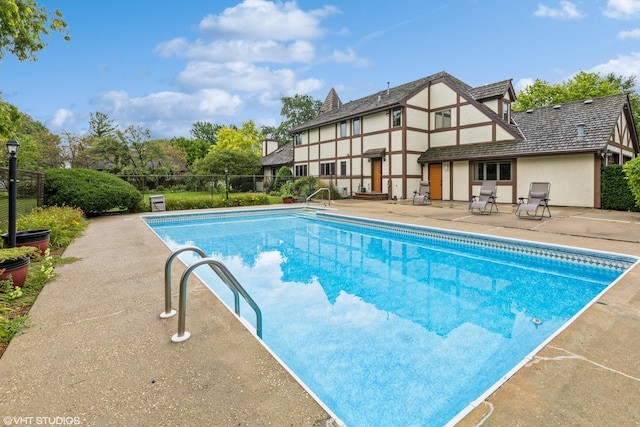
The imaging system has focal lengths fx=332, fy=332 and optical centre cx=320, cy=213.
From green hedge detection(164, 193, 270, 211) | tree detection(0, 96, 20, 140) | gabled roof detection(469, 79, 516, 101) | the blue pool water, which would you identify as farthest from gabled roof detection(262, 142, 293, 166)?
tree detection(0, 96, 20, 140)

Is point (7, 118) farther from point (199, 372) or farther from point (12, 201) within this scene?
point (199, 372)

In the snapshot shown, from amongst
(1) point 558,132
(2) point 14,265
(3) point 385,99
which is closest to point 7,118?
(2) point 14,265

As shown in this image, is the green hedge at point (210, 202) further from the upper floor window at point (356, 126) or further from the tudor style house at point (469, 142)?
the upper floor window at point (356, 126)

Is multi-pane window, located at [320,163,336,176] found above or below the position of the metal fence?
above

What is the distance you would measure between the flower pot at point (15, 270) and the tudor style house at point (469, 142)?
52.9ft

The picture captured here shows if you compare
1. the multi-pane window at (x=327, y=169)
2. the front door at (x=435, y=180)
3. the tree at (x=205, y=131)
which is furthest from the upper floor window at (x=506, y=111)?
the tree at (x=205, y=131)

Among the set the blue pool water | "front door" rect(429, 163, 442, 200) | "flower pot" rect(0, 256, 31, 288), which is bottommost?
the blue pool water

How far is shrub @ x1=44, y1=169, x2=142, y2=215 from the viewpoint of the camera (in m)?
10.9

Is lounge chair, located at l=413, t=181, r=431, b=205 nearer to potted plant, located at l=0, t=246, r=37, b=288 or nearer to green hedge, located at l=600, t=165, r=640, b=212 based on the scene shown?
green hedge, located at l=600, t=165, r=640, b=212

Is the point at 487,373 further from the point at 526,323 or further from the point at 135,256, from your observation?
the point at 135,256

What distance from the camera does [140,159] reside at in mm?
23984

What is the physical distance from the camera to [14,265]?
385cm

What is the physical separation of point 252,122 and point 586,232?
3968cm

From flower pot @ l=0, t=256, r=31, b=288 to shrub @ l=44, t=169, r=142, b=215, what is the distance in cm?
782
